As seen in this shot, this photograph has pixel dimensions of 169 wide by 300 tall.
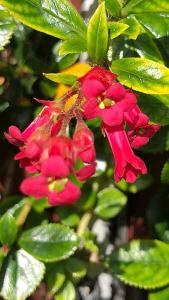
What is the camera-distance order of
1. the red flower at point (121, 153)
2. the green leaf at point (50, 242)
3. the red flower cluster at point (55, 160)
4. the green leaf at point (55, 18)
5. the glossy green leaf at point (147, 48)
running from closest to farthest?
the red flower cluster at point (55, 160), the red flower at point (121, 153), the green leaf at point (55, 18), the glossy green leaf at point (147, 48), the green leaf at point (50, 242)

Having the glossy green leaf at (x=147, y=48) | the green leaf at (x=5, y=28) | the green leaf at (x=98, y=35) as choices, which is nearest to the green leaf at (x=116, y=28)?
the green leaf at (x=98, y=35)

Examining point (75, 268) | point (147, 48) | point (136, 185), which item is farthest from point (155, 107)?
point (75, 268)

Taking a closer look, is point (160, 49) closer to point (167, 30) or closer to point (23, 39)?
point (167, 30)

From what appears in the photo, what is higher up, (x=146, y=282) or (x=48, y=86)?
(x=48, y=86)

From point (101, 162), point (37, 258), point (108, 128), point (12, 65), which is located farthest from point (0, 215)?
point (108, 128)

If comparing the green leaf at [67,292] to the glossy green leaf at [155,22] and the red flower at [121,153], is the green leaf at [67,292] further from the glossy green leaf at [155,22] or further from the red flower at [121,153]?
the glossy green leaf at [155,22]

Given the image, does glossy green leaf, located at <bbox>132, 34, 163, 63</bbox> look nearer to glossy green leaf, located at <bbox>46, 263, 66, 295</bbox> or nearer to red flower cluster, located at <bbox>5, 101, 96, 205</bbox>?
red flower cluster, located at <bbox>5, 101, 96, 205</bbox>
